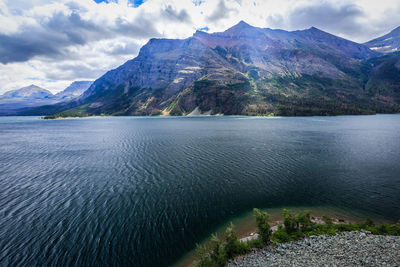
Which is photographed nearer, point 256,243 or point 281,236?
point 256,243

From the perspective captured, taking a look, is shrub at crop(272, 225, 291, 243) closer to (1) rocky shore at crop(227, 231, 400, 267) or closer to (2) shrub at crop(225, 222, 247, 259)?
(1) rocky shore at crop(227, 231, 400, 267)

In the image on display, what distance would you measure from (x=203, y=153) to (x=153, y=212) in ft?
129

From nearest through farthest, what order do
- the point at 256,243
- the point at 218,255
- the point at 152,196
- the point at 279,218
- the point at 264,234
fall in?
the point at 218,255 < the point at 256,243 < the point at 264,234 < the point at 279,218 < the point at 152,196

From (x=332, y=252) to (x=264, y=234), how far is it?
6650 millimetres

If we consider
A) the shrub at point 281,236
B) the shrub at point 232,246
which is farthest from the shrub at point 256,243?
the shrub at point 281,236

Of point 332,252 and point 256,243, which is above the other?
point 332,252

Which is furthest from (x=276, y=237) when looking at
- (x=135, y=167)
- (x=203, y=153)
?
(x=203, y=153)

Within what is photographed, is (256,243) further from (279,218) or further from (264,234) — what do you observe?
(279,218)

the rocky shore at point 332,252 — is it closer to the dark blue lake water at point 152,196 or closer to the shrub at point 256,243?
the shrub at point 256,243

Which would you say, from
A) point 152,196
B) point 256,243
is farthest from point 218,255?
point 152,196

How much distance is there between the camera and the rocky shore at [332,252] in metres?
16.8

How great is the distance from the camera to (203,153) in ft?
222

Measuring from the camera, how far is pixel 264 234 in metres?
21.1

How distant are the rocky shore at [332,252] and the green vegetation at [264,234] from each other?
75 cm
